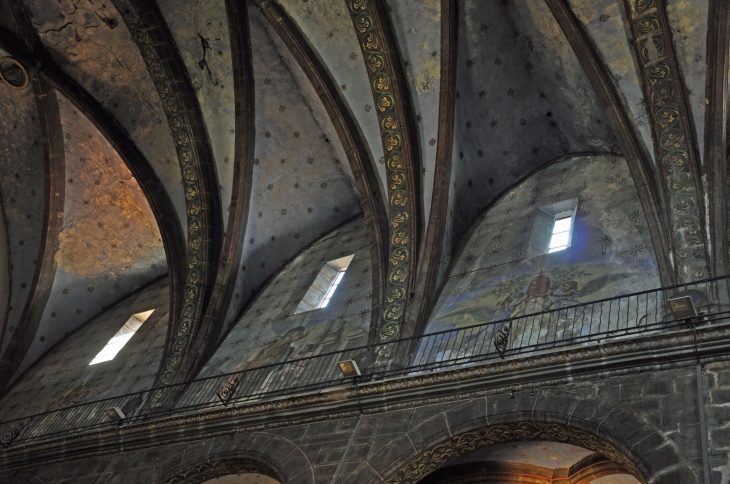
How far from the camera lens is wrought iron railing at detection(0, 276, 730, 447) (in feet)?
32.1

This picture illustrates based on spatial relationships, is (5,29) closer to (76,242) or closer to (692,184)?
(76,242)

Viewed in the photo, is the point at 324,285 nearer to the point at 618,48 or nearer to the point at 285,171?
the point at 285,171

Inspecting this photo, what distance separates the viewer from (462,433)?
30.9 feet

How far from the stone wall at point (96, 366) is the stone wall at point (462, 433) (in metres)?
3.09

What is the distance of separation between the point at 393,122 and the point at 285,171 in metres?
3.05

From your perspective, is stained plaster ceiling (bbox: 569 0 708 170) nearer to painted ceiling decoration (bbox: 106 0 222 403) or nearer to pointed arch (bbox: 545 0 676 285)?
pointed arch (bbox: 545 0 676 285)

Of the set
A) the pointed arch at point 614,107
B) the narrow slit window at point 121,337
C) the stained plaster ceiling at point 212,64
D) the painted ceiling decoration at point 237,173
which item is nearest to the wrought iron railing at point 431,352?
the pointed arch at point 614,107

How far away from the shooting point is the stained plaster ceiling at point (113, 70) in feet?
51.6

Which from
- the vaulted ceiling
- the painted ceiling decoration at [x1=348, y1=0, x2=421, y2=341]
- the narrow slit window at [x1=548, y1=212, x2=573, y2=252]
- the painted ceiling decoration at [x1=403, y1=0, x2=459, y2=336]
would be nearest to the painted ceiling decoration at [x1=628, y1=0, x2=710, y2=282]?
the vaulted ceiling

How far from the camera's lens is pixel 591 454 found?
9586mm

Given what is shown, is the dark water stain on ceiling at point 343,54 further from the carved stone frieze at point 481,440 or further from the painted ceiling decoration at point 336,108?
the carved stone frieze at point 481,440

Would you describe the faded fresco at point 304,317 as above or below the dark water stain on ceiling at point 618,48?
below

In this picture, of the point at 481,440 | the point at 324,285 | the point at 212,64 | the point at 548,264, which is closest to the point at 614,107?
the point at 548,264

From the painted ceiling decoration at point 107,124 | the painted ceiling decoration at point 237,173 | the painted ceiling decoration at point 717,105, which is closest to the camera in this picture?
the painted ceiling decoration at point 717,105
